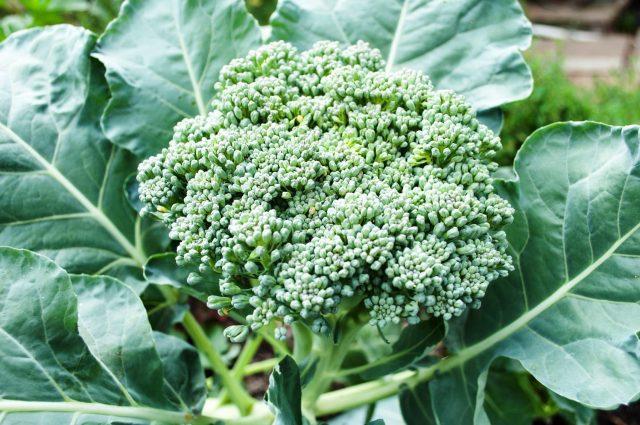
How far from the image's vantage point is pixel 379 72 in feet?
3.87

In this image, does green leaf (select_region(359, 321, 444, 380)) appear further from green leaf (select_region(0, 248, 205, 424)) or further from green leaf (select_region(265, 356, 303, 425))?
green leaf (select_region(0, 248, 205, 424))

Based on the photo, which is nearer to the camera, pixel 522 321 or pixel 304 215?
pixel 304 215

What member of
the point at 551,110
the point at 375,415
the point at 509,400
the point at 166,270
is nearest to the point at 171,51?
the point at 166,270

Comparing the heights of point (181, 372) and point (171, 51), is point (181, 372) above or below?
below

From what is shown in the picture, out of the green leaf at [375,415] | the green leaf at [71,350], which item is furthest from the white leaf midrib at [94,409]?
the green leaf at [375,415]

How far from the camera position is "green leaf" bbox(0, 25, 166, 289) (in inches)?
48.4

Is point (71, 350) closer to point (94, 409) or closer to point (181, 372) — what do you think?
point (94, 409)

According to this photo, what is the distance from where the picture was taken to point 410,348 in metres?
1.21

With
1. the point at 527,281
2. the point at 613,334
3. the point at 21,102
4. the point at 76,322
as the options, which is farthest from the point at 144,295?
the point at 613,334

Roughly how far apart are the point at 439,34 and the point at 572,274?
0.58 m

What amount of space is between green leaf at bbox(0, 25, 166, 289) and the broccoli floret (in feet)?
0.95

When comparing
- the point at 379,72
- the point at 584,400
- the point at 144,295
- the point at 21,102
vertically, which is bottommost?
the point at 144,295

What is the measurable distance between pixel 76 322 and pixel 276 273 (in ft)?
1.24

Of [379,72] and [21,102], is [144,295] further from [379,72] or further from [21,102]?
[379,72]
